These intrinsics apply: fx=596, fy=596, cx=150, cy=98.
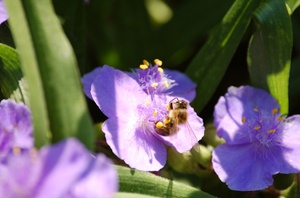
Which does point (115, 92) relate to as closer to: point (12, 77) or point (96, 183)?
point (12, 77)

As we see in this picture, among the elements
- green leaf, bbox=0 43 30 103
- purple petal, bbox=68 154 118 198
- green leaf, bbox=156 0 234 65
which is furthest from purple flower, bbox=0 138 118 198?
green leaf, bbox=156 0 234 65

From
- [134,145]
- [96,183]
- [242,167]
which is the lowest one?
[242,167]

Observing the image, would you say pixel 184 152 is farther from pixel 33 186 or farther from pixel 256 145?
pixel 33 186

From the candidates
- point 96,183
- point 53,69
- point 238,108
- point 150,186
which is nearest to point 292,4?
point 238,108

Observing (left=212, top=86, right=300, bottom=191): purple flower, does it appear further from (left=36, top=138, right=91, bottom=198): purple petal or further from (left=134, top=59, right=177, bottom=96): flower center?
(left=36, top=138, right=91, bottom=198): purple petal

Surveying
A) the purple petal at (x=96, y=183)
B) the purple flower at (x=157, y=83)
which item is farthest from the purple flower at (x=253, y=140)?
the purple petal at (x=96, y=183)

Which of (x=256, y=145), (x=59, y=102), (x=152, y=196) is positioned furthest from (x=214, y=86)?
(x=59, y=102)
